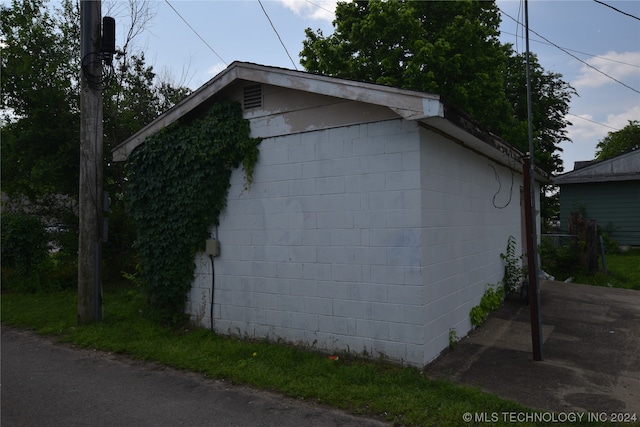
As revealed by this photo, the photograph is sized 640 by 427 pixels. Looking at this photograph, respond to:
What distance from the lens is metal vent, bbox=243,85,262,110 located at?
6324 mm

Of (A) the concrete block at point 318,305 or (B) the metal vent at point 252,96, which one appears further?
(B) the metal vent at point 252,96

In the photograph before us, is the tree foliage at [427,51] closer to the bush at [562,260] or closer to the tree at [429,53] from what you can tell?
the tree at [429,53]

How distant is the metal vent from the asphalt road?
3.75 meters

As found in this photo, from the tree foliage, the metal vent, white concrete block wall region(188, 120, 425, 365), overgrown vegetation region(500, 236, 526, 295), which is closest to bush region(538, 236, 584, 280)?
overgrown vegetation region(500, 236, 526, 295)

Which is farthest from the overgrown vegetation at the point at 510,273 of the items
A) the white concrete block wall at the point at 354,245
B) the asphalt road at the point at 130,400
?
the asphalt road at the point at 130,400

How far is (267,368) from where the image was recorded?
16.3 ft

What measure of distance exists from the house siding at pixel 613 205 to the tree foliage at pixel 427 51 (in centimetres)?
357

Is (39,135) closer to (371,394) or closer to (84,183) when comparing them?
→ (84,183)

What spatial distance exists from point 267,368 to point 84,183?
4.48 meters

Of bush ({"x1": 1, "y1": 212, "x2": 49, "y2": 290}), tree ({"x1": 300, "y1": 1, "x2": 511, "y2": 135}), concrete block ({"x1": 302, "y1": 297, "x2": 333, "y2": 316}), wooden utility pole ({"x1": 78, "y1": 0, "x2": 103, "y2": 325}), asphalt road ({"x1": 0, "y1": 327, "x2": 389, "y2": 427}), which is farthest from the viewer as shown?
tree ({"x1": 300, "y1": 1, "x2": 511, "y2": 135})

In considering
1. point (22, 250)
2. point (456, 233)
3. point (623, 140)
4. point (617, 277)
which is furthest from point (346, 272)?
point (623, 140)

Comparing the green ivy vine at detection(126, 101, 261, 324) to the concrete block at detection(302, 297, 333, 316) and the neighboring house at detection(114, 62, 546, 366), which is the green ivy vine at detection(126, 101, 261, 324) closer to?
the neighboring house at detection(114, 62, 546, 366)

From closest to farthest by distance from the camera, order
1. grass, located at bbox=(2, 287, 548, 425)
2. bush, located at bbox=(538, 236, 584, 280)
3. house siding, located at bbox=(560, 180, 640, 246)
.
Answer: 1. grass, located at bbox=(2, 287, 548, 425)
2. bush, located at bbox=(538, 236, 584, 280)
3. house siding, located at bbox=(560, 180, 640, 246)

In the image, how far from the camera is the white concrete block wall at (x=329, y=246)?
5.03 meters
